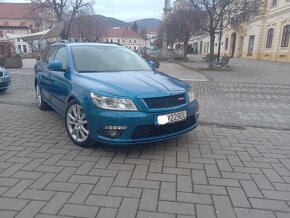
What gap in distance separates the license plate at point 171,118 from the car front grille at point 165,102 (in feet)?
0.44

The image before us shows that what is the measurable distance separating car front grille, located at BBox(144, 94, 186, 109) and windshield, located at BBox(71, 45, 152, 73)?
4.26ft

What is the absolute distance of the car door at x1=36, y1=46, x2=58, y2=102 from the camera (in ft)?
17.4

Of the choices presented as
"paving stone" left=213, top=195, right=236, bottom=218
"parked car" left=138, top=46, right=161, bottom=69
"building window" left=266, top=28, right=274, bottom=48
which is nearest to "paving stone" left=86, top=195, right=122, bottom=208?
"paving stone" left=213, top=195, right=236, bottom=218

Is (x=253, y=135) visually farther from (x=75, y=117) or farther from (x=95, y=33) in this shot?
(x=95, y=33)

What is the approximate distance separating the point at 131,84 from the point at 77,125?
108 cm

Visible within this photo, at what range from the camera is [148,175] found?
3256 millimetres

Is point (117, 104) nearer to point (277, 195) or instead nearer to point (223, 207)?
point (223, 207)

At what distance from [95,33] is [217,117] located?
53784 millimetres

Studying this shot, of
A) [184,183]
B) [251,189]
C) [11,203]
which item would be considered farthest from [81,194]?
[251,189]

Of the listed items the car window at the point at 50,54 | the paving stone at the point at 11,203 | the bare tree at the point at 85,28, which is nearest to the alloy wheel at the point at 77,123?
the paving stone at the point at 11,203

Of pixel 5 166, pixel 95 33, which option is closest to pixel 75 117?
pixel 5 166

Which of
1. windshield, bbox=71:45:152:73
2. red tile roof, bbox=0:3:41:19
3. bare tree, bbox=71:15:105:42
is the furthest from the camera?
red tile roof, bbox=0:3:41:19

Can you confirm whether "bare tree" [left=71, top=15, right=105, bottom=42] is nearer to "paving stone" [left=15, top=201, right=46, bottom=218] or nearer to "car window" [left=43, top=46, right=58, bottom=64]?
"car window" [left=43, top=46, right=58, bottom=64]

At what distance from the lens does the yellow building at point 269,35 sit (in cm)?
2511
